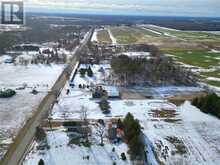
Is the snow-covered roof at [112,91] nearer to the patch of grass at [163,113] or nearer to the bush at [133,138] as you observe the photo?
the patch of grass at [163,113]

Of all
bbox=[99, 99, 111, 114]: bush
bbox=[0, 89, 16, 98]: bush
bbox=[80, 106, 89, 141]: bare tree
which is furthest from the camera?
bbox=[0, 89, 16, 98]: bush

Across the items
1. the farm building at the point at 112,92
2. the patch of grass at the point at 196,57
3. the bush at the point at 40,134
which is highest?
the patch of grass at the point at 196,57

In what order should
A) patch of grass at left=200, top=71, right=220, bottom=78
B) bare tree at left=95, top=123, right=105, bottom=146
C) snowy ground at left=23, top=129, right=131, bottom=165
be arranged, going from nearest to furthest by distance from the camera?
1. snowy ground at left=23, top=129, right=131, bottom=165
2. bare tree at left=95, top=123, right=105, bottom=146
3. patch of grass at left=200, top=71, right=220, bottom=78

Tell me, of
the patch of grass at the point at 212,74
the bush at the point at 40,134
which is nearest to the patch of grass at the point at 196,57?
the patch of grass at the point at 212,74

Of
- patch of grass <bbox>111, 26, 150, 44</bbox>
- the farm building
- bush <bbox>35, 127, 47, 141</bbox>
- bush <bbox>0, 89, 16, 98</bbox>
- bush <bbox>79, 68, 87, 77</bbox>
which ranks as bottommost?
bush <bbox>35, 127, 47, 141</bbox>

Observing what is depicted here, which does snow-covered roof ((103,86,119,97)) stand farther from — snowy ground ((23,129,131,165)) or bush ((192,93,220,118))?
snowy ground ((23,129,131,165))

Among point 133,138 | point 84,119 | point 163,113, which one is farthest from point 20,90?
point 133,138

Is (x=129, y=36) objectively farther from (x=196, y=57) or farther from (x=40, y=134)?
(x=40, y=134)

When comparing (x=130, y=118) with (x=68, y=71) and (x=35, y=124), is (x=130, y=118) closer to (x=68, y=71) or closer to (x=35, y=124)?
(x=35, y=124)

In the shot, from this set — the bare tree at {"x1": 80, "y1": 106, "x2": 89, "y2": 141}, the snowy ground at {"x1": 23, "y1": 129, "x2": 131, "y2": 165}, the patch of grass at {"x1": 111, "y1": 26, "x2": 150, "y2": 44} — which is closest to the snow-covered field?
the snowy ground at {"x1": 23, "y1": 129, "x2": 131, "y2": 165}

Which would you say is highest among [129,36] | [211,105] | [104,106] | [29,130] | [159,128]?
[129,36]
